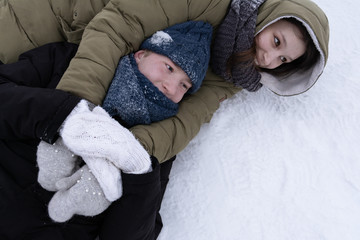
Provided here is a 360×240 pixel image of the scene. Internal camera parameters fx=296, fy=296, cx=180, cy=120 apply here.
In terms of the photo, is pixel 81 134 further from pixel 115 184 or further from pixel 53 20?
pixel 53 20

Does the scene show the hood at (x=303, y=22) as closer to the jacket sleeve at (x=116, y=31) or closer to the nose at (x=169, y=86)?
the jacket sleeve at (x=116, y=31)

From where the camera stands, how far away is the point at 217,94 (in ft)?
4.27

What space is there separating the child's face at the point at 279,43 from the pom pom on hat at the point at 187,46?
22cm

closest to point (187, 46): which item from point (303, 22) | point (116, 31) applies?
point (116, 31)

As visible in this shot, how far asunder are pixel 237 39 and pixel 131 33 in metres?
0.42

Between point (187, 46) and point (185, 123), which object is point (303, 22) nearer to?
point (187, 46)

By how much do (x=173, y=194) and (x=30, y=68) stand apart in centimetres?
70

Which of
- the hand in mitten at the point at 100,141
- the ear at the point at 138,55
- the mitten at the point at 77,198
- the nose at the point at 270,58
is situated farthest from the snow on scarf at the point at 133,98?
the nose at the point at 270,58

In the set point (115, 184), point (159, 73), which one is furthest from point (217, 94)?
point (115, 184)

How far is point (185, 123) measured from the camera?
1.14 m

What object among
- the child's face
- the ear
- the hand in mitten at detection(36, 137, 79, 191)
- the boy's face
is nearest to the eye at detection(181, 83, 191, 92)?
the boy's face

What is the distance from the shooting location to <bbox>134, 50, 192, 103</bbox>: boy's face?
1.06 m

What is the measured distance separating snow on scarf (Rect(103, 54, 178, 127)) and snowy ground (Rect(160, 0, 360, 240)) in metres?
0.29

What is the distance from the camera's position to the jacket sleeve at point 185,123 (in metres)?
1.02
